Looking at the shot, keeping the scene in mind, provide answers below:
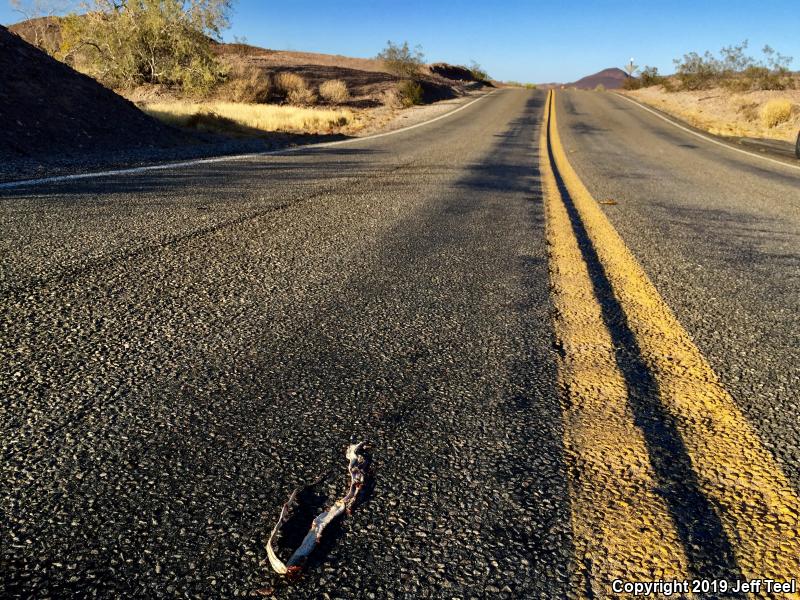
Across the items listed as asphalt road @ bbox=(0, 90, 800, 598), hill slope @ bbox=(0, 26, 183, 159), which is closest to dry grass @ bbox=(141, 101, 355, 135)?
hill slope @ bbox=(0, 26, 183, 159)

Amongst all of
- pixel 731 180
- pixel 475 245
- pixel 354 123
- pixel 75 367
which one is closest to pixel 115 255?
pixel 75 367

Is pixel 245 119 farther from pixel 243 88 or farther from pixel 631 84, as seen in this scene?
pixel 631 84

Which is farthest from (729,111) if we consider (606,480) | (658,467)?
(606,480)

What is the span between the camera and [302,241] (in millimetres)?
3381

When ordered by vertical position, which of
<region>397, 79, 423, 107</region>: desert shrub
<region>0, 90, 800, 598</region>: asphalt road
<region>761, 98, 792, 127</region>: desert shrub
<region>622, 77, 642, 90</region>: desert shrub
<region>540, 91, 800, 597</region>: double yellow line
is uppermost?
<region>622, 77, 642, 90</region>: desert shrub

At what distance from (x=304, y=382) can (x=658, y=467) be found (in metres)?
0.93

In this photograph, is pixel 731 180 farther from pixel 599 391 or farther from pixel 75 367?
pixel 75 367

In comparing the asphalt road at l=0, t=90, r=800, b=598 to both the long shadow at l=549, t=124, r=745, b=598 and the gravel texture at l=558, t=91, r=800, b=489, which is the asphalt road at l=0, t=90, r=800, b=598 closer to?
the gravel texture at l=558, t=91, r=800, b=489

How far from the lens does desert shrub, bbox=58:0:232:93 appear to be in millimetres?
19891

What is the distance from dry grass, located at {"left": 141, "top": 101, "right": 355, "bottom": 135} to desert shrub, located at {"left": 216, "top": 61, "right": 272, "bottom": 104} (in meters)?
5.25

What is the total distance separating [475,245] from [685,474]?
7.49 ft

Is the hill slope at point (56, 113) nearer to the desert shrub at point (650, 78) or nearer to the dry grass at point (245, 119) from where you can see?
the dry grass at point (245, 119)

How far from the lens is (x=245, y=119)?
1398 cm

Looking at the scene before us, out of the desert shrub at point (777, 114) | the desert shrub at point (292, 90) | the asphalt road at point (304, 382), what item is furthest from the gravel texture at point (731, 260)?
the desert shrub at point (292, 90)
